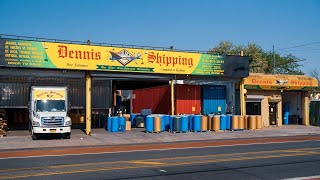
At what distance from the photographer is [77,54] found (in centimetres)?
2559

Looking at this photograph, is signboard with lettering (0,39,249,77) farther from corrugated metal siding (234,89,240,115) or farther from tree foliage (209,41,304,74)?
tree foliage (209,41,304,74)

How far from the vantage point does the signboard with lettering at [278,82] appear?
1323 inches

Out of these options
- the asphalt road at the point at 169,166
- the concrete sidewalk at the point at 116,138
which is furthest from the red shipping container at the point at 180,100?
the asphalt road at the point at 169,166

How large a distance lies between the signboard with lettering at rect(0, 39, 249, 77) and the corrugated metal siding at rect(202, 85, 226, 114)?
217cm

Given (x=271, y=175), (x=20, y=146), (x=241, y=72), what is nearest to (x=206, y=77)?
(x=241, y=72)

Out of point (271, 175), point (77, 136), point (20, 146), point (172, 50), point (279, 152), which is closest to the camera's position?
point (271, 175)

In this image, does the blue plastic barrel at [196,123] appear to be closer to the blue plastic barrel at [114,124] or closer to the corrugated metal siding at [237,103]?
the blue plastic barrel at [114,124]

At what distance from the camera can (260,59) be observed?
7231cm

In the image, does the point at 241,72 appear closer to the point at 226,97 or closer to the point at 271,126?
the point at 226,97

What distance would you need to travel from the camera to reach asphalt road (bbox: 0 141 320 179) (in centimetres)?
1092

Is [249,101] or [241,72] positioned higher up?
[241,72]

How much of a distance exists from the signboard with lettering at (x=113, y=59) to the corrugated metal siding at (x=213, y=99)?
217 cm

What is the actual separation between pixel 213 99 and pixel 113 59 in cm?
1003

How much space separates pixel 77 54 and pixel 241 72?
521 inches
